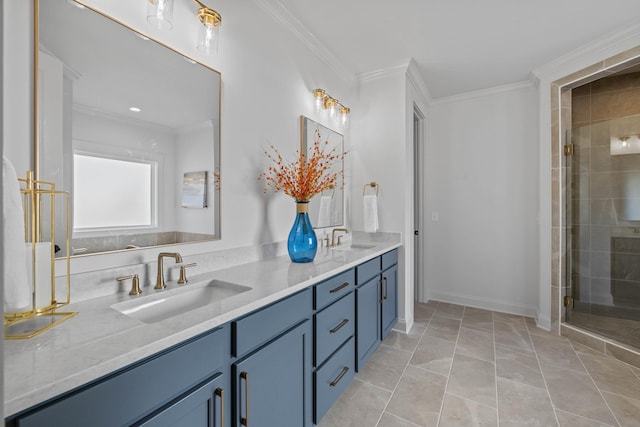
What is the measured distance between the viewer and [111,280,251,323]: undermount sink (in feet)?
3.67

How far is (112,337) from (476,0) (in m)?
2.60

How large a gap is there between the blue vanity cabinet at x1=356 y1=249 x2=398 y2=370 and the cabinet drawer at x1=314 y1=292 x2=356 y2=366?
0.12m

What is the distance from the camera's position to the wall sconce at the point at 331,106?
247 centimetres

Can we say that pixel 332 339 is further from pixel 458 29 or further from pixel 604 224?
pixel 604 224

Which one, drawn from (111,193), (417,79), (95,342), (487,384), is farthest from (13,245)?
(417,79)

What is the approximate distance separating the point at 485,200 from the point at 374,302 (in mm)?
2101

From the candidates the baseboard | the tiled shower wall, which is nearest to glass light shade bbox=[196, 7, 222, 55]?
the tiled shower wall

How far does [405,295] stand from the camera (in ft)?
9.16

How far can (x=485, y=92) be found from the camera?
340 centimetres

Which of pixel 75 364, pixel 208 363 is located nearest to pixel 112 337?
pixel 75 364

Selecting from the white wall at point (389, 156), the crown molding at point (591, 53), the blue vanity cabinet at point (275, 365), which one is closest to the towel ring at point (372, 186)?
the white wall at point (389, 156)

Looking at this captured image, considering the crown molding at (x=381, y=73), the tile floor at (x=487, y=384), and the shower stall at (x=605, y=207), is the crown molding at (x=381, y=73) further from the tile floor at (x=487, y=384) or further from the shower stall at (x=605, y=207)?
the tile floor at (x=487, y=384)

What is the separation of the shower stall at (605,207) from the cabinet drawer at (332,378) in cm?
228

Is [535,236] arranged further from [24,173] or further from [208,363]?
[24,173]
